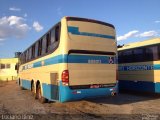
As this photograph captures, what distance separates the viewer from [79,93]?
33.8ft

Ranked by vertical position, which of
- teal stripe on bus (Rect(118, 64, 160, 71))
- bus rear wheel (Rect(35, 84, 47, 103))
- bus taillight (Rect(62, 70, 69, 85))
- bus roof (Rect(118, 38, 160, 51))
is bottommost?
bus rear wheel (Rect(35, 84, 47, 103))

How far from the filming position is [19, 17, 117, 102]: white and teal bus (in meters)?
10.1

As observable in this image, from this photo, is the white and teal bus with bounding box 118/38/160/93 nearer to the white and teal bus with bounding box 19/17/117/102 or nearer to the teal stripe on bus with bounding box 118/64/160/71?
the teal stripe on bus with bounding box 118/64/160/71

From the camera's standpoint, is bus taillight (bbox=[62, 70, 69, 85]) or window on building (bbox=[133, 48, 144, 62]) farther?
window on building (bbox=[133, 48, 144, 62])

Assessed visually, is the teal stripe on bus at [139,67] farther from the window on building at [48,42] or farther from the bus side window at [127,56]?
the window on building at [48,42]

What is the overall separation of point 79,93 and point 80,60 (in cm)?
131

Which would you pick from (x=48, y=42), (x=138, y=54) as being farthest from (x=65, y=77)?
(x=138, y=54)

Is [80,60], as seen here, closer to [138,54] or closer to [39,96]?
[39,96]

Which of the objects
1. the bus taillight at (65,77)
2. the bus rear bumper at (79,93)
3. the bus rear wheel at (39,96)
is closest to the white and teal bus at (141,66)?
the bus rear bumper at (79,93)

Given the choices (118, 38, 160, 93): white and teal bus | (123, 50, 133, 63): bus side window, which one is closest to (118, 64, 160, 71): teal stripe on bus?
(118, 38, 160, 93): white and teal bus

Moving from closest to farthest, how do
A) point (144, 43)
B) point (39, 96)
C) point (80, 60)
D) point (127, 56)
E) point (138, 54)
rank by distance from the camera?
1. point (80, 60)
2. point (39, 96)
3. point (144, 43)
4. point (138, 54)
5. point (127, 56)

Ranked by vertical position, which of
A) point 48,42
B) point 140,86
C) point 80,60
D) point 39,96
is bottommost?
point 39,96

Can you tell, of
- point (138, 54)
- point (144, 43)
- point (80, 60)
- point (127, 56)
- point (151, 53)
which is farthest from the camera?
point (127, 56)

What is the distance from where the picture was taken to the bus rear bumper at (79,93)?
10.0 meters
